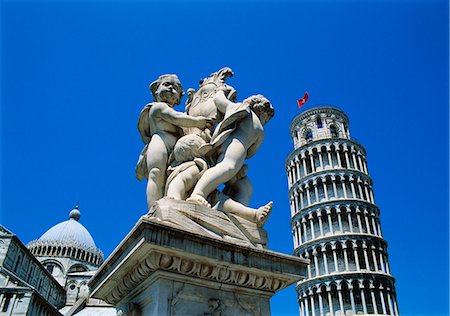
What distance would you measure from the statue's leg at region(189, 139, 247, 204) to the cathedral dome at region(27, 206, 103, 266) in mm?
71949

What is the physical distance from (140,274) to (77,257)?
72801 mm

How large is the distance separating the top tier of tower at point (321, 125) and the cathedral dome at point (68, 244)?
43165 mm

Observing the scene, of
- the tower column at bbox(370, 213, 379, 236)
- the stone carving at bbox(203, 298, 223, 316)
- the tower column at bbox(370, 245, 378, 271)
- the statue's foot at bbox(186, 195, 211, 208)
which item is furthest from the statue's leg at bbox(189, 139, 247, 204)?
the tower column at bbox(370, 213, 379, 236)

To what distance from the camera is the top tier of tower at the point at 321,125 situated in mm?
58344

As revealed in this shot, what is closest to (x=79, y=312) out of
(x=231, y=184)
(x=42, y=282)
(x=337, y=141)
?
(x=42, y=282)

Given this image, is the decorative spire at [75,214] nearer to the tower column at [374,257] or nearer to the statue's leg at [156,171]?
the tower column at [374,257]

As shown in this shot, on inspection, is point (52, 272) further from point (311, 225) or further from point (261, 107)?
point (261, 107)

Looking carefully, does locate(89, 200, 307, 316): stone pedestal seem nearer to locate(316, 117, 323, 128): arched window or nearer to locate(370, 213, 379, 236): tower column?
locate(370, 213, 379, 236): tower column

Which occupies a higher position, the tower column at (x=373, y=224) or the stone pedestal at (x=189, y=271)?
the tower column at (x=373, y=224)

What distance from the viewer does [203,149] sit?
14.0 feet

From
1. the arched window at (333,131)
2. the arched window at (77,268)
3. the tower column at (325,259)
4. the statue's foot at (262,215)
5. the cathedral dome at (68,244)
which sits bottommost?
the statue's foot at (262,215)

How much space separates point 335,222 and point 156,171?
5102 centimetres

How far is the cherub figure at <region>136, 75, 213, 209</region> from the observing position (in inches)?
169

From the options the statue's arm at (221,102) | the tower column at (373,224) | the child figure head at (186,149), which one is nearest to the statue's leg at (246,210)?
the child figure head at (186,149)
